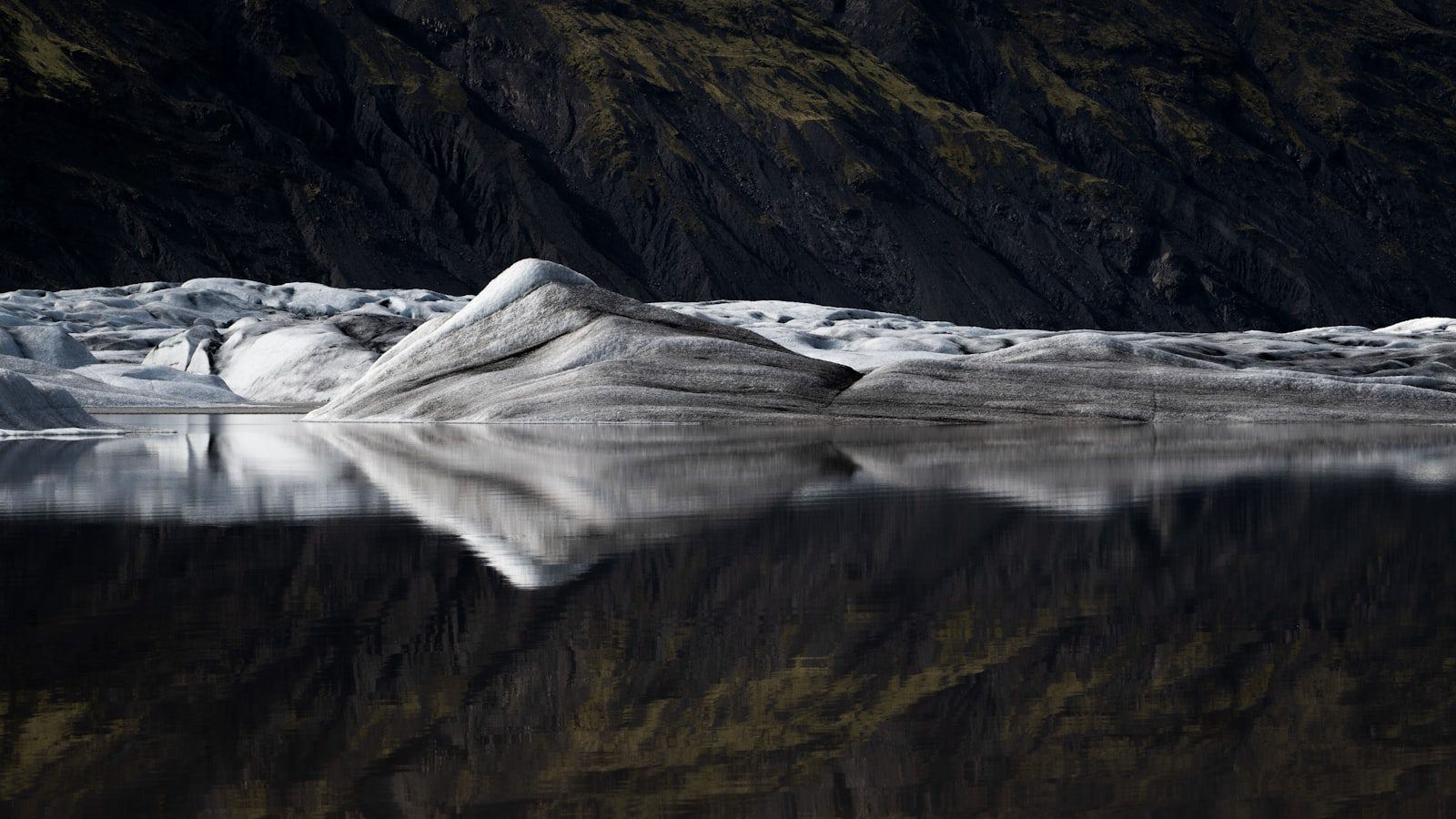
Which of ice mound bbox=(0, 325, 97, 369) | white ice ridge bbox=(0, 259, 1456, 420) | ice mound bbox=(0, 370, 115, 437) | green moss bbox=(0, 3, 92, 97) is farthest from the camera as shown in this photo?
green moss bbox=(0, 3, 92, 97)

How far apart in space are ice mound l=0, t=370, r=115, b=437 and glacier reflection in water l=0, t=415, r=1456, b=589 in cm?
200

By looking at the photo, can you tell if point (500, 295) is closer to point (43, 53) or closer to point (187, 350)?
point (187, 350)

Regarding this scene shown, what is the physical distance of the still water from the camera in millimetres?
3814

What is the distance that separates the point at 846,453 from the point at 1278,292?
401 feet

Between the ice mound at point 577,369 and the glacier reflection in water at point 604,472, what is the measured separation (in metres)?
4.21

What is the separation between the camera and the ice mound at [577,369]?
2962 cm

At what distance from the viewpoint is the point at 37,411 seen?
1056 inches

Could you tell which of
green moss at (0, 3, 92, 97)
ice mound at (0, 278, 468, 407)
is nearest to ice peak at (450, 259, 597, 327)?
ice mound at (0, 278, 468, 407)

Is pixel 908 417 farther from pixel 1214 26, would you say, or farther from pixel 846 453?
pixel 1214 26

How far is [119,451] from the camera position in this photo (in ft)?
65.3

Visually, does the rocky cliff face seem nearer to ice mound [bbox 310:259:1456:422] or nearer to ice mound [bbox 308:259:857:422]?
ice mound [bbox 308:259:857:422]

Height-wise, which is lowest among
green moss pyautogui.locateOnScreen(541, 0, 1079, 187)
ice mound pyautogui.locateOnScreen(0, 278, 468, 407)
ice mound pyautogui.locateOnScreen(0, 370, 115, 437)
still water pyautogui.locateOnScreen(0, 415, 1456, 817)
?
ice mound pyautogui.locateOnScreen(0, 278, 468, 407)

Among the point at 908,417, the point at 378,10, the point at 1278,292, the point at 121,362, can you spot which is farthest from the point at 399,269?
the point at 908,417

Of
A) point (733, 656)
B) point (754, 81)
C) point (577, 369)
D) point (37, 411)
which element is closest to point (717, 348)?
point (577, 369)
